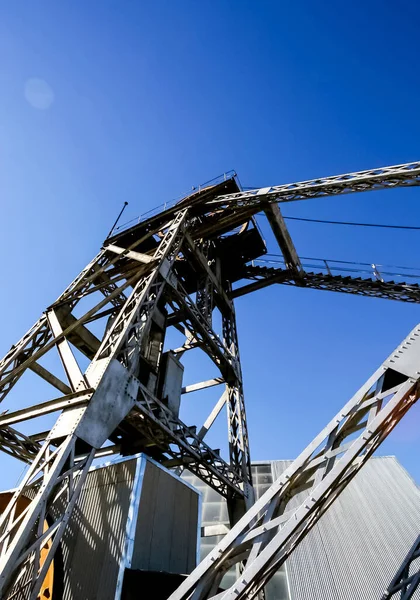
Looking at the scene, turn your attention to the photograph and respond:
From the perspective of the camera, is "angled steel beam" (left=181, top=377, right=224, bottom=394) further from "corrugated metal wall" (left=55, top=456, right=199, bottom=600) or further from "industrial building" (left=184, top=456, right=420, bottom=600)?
"industrial building" (left=184, top=456, right=420, bottom=600)

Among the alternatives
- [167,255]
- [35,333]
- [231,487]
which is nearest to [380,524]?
[231,487]

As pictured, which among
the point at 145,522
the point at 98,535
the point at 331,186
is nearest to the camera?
the point at 98,535

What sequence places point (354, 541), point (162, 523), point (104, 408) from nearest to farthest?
1. point (104, 408)
2. point (162, 523)
3. point (354, 541)

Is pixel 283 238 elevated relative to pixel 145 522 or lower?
elevated

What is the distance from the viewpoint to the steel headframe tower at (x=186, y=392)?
10.00ft

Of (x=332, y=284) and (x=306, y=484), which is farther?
(x=332, y=284)

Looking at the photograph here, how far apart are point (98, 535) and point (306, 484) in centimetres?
496

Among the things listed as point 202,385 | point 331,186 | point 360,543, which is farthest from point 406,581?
point 360,543

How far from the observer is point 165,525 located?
729 centimetres

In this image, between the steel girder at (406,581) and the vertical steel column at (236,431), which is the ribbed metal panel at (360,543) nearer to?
the vertical steel column at (236,431)

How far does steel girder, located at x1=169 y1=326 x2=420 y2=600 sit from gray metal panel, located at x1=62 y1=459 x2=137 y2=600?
3.74 meters

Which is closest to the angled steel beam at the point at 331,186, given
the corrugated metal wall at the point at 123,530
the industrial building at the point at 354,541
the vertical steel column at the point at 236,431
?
the vertical steel column at the point at 236,431

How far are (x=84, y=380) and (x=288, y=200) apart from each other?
758 centimetres

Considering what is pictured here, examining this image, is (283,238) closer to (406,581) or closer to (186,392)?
(186,392)
